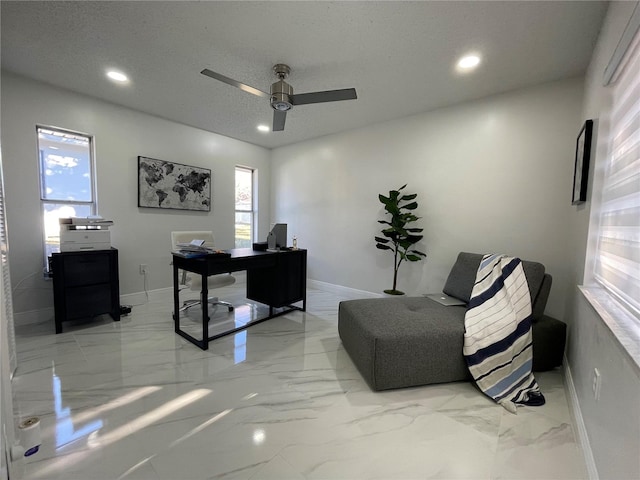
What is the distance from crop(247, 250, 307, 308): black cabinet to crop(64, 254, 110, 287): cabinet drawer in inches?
57.7

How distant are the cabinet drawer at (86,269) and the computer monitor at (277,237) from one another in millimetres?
1702

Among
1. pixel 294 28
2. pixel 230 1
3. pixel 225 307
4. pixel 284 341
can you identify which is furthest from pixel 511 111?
pixel 225 307

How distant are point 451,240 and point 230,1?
2.97 m

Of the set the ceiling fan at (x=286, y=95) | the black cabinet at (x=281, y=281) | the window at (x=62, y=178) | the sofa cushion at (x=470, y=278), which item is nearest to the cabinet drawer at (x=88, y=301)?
the window at (x=62, y=178)

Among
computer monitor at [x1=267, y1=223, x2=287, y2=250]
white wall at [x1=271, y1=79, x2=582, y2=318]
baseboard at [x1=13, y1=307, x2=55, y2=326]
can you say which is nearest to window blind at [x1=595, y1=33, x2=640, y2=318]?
white wall at [x1=271, y1=79, x2=582, y2=318]

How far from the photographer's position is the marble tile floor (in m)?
1.27

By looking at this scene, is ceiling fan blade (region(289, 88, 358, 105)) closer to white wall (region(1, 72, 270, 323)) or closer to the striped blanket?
the striped blanket

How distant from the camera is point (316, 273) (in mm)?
4574

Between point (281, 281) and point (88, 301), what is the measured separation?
6.37 ft

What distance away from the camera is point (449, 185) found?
10.4 feet

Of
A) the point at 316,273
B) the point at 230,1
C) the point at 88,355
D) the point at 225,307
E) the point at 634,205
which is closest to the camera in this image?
the point at 634,205

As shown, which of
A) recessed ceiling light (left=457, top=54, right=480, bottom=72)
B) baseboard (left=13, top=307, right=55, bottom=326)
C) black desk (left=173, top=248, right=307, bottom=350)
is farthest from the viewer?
baseboard (left=13, top=307, right=55, bottom=326)

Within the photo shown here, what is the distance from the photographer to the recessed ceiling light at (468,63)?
2.20 meters

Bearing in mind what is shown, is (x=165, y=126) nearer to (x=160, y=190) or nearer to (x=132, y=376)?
(x=160, y=190)
